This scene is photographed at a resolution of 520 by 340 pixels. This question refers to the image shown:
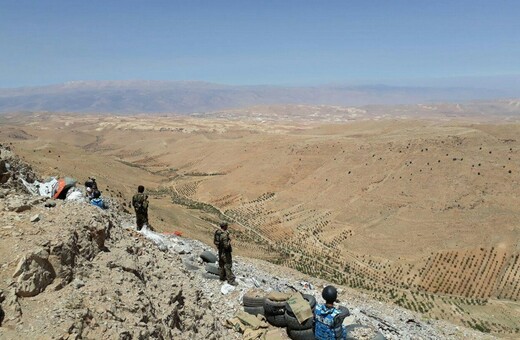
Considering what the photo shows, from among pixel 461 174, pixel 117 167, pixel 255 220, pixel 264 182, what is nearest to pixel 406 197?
pixel 461 174

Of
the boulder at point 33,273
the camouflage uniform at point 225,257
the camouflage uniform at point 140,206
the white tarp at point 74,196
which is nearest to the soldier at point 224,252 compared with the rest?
the camouflage uniform at point 225,257

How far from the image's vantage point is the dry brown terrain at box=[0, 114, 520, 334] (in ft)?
77.2

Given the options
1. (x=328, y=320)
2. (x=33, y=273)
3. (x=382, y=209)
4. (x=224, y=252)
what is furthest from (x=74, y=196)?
(x=382, y=209)

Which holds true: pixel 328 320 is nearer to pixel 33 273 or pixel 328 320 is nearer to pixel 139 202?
pixel 33 273

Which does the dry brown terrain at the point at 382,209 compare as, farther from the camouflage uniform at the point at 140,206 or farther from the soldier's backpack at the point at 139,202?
the soldier's backpack at the point at 139,202

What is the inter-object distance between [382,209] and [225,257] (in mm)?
27475

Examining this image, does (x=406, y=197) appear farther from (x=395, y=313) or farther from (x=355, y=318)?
(x=355, y=318)

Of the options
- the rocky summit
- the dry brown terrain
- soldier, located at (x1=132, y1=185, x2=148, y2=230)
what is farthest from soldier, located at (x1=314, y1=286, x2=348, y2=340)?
the dry brown terrain

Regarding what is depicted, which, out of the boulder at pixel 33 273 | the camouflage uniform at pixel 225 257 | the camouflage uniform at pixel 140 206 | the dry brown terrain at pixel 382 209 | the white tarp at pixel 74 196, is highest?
the boulder at pixel 33 273

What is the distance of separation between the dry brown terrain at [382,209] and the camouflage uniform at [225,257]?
11.7m

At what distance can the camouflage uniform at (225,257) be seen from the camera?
33.6 ft

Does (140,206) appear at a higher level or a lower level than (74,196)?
lower

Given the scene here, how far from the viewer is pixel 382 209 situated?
35.2 meters

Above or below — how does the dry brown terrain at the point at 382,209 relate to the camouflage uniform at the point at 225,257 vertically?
below
